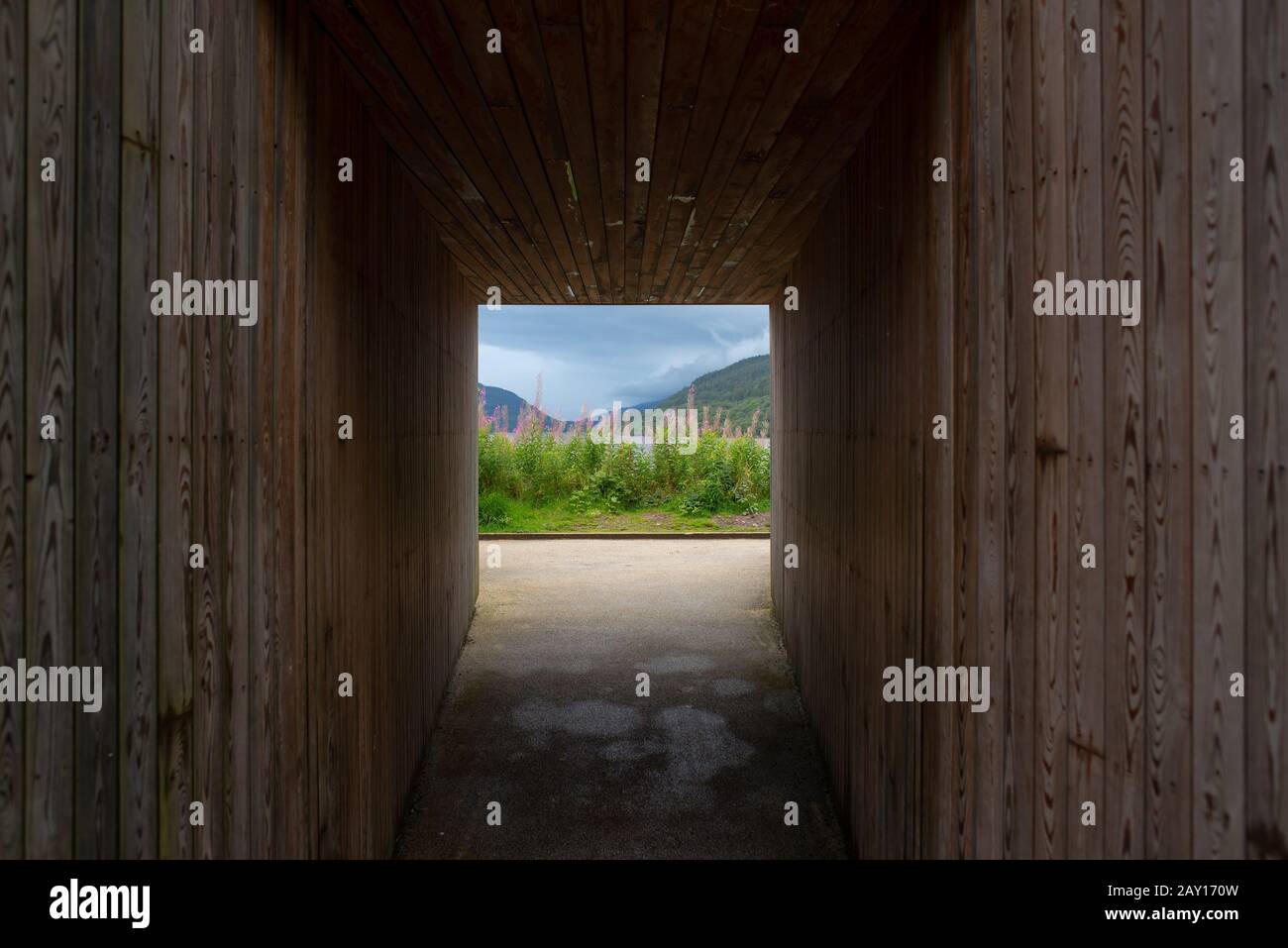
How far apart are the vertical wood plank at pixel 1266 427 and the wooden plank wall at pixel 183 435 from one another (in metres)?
1.91

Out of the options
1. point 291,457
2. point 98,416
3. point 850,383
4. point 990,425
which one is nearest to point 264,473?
point 291,457

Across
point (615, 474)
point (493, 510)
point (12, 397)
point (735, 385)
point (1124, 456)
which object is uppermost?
point (735, 385)

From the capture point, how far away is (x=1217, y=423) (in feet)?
3.61

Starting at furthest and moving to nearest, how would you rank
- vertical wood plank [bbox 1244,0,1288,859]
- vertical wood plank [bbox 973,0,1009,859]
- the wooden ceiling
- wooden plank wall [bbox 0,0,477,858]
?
the wooden ceiling < vertical wood plank [bbox 973,0,1009,859] < wooden plank wall [bbox 0,0,477,858] < vertical wood plank [bbox 1244,0,1288,859]

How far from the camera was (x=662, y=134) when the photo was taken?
10.3 feet

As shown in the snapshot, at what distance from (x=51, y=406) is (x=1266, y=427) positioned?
1.93 metres

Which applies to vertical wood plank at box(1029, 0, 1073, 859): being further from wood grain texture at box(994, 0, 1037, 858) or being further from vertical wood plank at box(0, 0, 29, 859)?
vertical wood plank at box(0, 0, 29, 859)

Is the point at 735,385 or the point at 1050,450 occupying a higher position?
the point at 735,385

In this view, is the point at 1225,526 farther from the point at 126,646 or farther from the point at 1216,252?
the point at 126,646

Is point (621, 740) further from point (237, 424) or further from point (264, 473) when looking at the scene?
point (237, 424)

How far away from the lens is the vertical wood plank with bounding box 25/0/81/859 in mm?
1109

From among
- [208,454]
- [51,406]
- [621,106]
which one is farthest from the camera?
[621,106]

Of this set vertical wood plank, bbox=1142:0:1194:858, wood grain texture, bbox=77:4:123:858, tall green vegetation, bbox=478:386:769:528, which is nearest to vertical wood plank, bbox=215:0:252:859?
wood grain texture, bbox=77:4:123:858

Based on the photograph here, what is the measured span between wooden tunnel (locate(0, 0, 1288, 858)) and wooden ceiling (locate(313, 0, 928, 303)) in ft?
0.07
